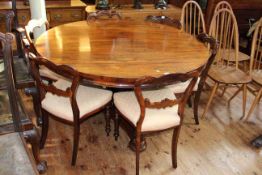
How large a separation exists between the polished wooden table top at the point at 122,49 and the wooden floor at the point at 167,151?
29.3 inches

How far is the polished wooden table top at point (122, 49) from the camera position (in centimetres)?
175

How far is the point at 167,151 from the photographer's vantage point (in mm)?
2178

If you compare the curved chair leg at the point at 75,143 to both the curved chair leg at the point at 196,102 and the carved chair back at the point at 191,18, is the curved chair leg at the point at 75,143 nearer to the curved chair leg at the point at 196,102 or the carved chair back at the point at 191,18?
the curved chair leg at the point at 196,102

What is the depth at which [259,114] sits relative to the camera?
8.96 feet

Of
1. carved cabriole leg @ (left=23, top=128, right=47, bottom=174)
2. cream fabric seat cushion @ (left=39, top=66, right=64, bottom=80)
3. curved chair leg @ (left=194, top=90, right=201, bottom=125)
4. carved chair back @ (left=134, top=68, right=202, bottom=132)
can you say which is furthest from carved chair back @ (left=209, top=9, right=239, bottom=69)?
carved cabriole leg @ (left=23, top=128, right=47, bottom=174)

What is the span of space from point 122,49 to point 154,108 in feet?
2.00

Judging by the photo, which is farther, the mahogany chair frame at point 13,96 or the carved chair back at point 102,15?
the carved chair back at point 102,15

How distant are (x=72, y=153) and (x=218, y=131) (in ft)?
4.29

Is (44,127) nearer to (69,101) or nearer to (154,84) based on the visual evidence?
(69,101)

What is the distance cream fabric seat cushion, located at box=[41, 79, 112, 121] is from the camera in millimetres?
1827

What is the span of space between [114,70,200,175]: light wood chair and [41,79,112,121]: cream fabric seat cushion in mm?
108

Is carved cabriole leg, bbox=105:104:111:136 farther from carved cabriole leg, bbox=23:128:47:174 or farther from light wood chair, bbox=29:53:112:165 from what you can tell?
carved cabriole leg, bbox=23:128:47:174

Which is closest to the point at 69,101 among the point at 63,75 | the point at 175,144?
the point at 63,75

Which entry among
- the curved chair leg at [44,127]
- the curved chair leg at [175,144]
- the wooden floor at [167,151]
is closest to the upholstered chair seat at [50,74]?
the curved chair leg at [44,127]
